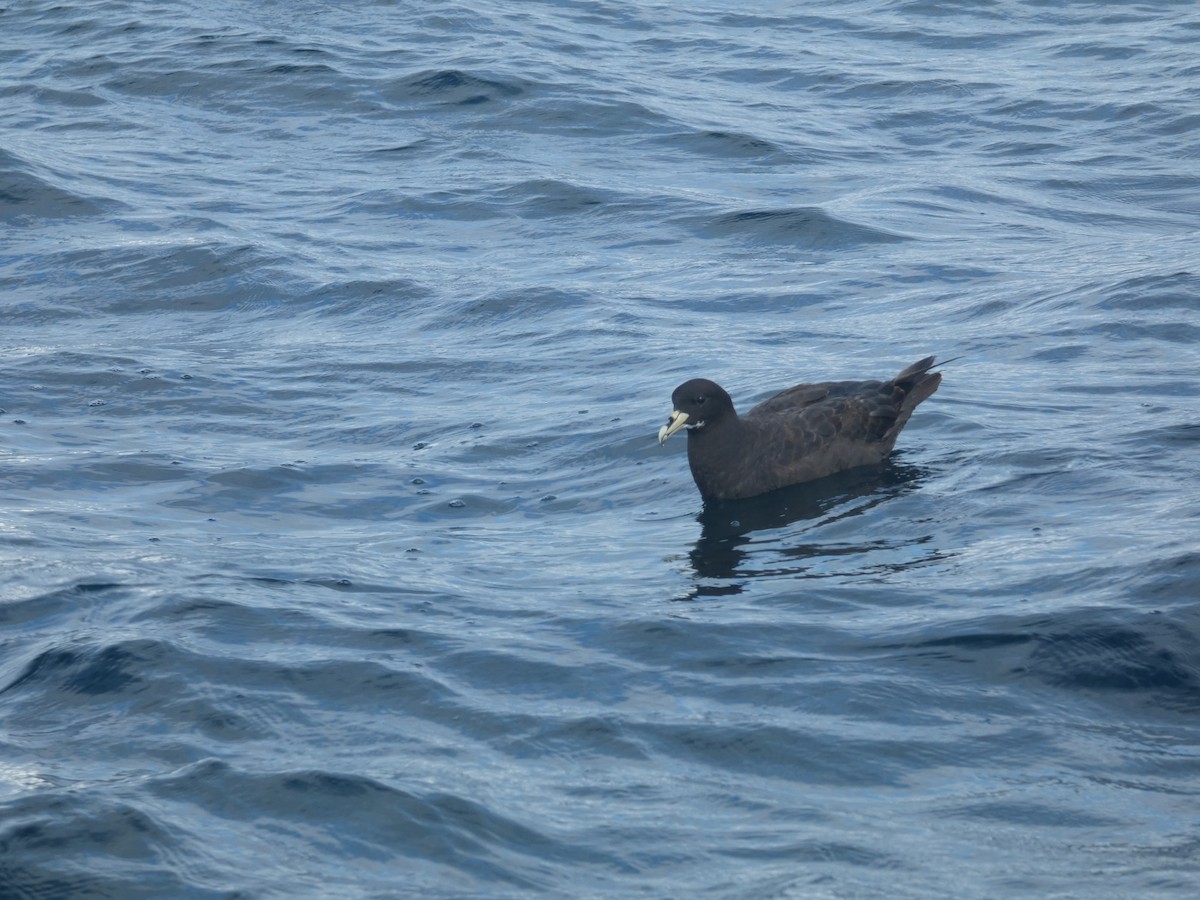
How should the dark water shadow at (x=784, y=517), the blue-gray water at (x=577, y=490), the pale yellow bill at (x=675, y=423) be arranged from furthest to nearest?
the pale yellow bill at (x=675, y=423) → the dark water shadow at (x=784, y=517) → the blue-gray water at (x=577, y=490)

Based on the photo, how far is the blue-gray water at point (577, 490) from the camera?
607cm

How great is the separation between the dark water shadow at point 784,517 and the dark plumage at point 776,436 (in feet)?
0.32

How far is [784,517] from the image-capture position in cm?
1016

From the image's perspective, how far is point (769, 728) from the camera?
22.3 ft

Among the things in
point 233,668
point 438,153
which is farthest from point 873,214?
point 233,668

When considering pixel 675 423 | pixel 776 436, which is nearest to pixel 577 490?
pixel 675 423

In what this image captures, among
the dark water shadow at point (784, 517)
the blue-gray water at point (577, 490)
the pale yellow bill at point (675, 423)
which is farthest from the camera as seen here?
the pale yellow bill at point (675, 423)

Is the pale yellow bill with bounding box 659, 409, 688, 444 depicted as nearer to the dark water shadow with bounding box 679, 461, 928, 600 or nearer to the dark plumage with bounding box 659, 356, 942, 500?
the dark plumage with bounding box 659, 356, 942, 500

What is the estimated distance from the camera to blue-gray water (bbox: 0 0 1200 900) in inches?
239

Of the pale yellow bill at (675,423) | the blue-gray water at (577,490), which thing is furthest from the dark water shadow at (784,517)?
the pale yellow bill at (675,423)

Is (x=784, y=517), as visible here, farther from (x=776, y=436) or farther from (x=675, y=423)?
(x=675, y=423)

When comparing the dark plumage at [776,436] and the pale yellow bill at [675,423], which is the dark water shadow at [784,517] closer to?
the dark plumage at [776,436]

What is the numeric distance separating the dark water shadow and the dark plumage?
0.32 ft

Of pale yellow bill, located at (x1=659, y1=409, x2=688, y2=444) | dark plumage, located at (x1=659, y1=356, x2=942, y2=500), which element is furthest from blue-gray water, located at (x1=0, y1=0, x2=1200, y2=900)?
pale yellow bill, located at (x1=659, y1=409, x2=688, y2=444)
